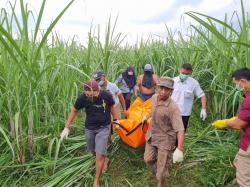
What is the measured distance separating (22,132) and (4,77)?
2.17ft

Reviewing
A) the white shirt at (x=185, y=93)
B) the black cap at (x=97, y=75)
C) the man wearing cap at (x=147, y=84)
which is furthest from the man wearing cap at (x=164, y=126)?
the man wearing cap at (x=147, y=84)

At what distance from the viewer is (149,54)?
7184 millimetres

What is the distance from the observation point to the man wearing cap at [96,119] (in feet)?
12.7

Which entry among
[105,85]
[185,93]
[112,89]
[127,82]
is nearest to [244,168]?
[185,93]

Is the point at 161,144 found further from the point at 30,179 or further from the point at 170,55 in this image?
the point at 170,55

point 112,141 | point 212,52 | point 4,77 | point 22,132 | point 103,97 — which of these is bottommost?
point 112,141

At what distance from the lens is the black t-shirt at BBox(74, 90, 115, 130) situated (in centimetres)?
392

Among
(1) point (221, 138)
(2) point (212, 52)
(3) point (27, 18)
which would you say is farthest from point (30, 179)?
(2) point (212, 52)

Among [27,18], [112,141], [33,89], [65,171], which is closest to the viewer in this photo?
[27,18]

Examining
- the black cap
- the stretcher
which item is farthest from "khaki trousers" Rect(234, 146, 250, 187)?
the black cap

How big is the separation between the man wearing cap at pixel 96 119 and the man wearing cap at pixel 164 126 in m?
0.59

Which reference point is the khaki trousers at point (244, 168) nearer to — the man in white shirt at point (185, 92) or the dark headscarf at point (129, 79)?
the man in white shirt at point (185, 92)

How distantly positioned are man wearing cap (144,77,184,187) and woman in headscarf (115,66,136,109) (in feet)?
8.09

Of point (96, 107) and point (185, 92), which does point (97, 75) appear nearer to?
point (96, 107)
